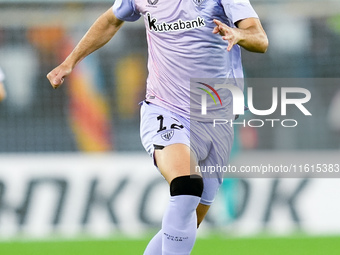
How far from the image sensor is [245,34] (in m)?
4.02

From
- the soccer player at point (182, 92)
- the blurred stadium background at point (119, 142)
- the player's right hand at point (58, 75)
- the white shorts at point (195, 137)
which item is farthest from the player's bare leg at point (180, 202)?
the blurred stadium background at point (119, 142)

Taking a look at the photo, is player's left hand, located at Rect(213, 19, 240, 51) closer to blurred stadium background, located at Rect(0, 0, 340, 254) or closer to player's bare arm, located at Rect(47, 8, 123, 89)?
player's bare arm, located at Rect(47, 8, 123, 89)

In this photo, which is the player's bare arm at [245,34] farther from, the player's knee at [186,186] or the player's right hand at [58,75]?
the player's right hand at [58,75]

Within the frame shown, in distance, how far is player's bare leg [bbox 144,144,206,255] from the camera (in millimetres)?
4145

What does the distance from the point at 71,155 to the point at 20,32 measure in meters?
1.55

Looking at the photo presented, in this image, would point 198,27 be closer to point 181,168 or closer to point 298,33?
point 181,168

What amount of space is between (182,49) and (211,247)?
12.0 feet

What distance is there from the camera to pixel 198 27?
179 inches

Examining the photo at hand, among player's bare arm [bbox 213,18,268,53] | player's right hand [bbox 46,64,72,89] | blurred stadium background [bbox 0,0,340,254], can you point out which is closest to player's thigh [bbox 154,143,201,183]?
player's bare arm [bbox 213,18,268,53]

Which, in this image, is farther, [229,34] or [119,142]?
[119,142]

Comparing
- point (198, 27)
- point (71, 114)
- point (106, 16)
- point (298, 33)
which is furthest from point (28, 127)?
point (198, 27)

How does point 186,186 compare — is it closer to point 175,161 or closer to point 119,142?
point 175,161

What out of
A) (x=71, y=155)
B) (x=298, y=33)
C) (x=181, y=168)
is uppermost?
(x=298, y=33)

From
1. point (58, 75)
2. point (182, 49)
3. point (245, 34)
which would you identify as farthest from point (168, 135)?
point (58, 75)
